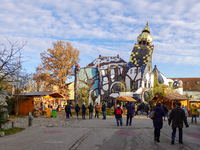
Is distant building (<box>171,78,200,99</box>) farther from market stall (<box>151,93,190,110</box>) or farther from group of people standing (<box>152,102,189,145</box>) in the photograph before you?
group of people standing (<box>152,102,189,145</box>)

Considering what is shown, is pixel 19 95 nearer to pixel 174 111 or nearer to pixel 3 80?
pixel 3 80

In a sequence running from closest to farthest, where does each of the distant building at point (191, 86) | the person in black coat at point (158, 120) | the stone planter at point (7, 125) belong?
the person in black coat at point (158, 120) → the stone planter at point (7, 125) → the distant building at point (191, 86)

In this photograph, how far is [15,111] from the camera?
25.2m

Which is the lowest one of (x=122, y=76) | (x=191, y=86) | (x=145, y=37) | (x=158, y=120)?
(x=158, y=120)

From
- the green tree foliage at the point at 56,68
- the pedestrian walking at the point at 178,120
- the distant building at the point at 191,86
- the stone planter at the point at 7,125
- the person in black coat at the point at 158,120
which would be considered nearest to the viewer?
the pedestrian walking at the point at 178,120

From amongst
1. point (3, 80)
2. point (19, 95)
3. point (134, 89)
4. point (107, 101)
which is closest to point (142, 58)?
point (134, 89)

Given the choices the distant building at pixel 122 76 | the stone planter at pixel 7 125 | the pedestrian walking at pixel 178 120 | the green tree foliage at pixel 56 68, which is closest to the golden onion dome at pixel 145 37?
the distant building at pixel 122 76

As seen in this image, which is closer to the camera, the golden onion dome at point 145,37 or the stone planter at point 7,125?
the stone planter at point 7,125

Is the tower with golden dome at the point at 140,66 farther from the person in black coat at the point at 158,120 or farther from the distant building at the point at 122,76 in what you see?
the person in black coat at the point at 158,120

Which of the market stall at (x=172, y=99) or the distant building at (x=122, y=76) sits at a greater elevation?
the distant building at (x=122, y=76)

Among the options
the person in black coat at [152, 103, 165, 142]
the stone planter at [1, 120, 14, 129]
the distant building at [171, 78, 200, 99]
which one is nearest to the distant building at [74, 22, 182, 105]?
the stone planter at [1, 120, 14, 129]

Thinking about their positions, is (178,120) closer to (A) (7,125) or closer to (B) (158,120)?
(B) (158,120)

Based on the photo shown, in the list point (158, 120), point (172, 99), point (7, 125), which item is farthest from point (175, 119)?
point (172, 99)

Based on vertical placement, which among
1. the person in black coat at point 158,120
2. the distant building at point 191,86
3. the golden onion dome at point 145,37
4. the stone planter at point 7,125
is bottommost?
the stone planter at point 7,125
